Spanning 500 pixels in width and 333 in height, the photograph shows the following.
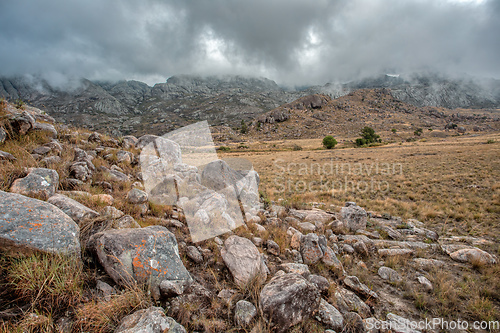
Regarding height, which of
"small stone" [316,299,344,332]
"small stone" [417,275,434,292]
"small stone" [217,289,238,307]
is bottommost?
"small stone" [417,275,434,292]

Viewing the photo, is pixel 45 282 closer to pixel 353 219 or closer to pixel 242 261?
pixel 242 261

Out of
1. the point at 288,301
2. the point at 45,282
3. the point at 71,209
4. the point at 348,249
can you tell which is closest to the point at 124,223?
the point at 71,209

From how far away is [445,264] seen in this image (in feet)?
17.6

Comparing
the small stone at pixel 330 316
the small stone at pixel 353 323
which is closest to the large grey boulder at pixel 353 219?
the small stone at pixel 353 323

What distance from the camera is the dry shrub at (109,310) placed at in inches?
83.9

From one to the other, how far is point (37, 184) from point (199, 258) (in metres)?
3.41

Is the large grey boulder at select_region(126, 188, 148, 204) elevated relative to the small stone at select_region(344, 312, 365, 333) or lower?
elevated

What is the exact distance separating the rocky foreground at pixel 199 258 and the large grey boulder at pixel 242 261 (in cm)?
2

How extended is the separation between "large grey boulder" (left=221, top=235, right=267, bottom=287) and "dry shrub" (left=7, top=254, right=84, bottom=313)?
7.38 feet

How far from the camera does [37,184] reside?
3664 millimetres

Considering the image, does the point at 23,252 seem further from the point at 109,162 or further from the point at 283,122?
the point at 283,122

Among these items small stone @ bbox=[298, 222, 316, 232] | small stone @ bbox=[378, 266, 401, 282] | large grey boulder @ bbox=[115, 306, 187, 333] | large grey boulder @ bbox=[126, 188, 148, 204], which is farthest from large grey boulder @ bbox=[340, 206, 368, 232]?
large grey boulder @ bbox=[126, 188, 148, 204]

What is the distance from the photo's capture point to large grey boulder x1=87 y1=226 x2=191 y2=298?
2.80 metres

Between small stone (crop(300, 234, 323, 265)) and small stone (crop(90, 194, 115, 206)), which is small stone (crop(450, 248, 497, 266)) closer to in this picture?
small stone (crop(300, 234, 323, 265))
